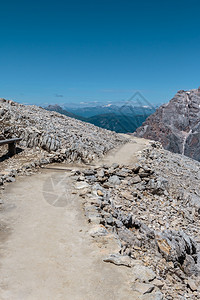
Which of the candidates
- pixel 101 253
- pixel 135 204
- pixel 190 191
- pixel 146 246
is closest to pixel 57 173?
pixel 135 204

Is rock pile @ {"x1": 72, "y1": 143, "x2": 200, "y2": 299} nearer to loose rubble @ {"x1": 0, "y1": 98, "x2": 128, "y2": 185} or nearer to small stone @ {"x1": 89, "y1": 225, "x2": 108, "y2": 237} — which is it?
small stone @ {"x1": 89, "y1": 225, "x2": 108, "y2": 237}

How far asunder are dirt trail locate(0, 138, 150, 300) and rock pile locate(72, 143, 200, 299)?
566mm

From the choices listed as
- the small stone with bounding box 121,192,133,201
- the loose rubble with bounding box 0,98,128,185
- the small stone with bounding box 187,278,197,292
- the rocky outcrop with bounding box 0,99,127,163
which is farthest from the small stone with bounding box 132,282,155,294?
the rocky outcrop with bounding box 0,99,127,163

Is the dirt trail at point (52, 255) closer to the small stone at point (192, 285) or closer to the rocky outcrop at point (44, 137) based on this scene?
the small stone at point (192, 285)

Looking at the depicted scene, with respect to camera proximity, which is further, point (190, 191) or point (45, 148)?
point (190, 191)

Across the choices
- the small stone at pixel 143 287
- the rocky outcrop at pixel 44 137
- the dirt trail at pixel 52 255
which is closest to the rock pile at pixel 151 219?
the small stone at pixel 143 287

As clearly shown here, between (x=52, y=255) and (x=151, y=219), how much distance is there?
29.1 feet

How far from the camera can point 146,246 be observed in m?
10.5

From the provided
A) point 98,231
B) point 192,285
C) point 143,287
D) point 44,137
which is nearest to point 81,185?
point 98,231

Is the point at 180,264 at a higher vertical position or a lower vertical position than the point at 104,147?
lower

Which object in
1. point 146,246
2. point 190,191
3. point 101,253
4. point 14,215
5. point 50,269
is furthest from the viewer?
point 190,191

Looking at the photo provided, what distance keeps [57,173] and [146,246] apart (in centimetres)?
855

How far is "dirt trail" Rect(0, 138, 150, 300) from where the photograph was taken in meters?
5.81

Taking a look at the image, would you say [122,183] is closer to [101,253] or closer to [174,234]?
[174,234]
